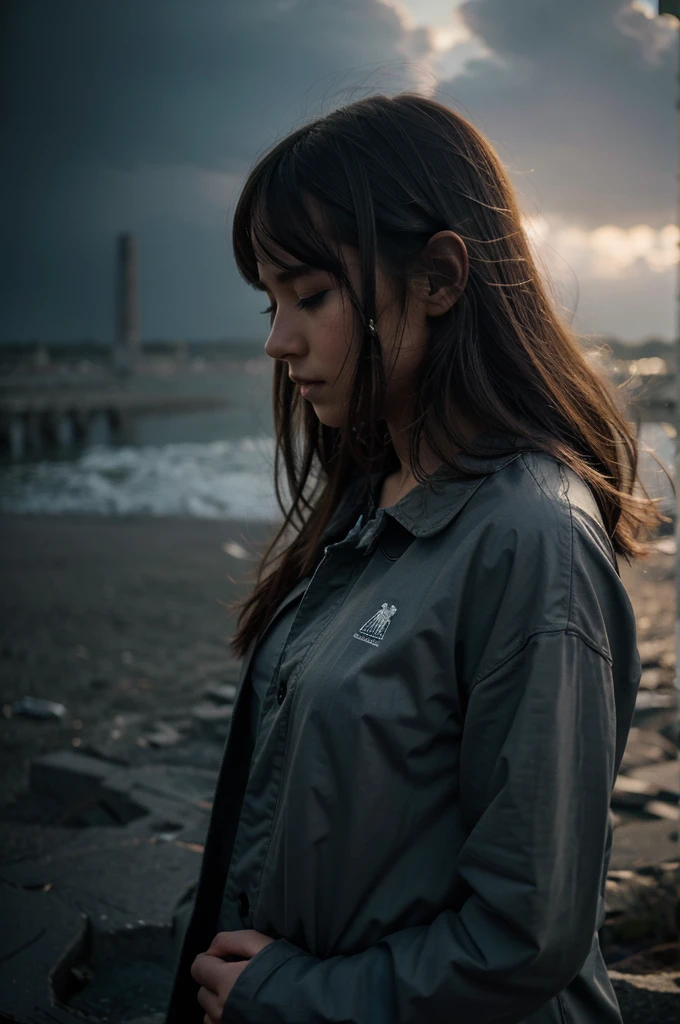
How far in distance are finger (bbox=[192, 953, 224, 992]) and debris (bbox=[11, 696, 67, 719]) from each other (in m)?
4.12

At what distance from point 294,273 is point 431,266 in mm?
210

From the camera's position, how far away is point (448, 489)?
4.35 ft

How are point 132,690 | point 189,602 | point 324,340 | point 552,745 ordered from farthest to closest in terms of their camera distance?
point 189,602, point 132,690, point 324,340, point 552,745

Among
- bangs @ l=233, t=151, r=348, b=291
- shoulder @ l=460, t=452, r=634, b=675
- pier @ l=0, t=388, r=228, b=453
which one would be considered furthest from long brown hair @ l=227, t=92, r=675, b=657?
pier @ l=0, t=388, r=228, b=453

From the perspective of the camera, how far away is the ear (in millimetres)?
1330

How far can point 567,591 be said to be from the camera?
3.59 ft

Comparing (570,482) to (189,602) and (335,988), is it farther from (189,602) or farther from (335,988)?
(189,602)

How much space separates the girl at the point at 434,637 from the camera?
3.57 ft

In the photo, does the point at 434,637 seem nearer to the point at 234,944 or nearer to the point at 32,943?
the point at 234,944

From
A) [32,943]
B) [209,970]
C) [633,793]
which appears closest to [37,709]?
[32,943]

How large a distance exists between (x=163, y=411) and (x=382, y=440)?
122 ft

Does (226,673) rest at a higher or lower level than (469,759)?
lower

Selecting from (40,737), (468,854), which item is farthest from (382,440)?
(40,737)

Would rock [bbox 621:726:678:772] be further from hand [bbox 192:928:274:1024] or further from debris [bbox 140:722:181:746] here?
hand [bbox 192:928:274:1024]
